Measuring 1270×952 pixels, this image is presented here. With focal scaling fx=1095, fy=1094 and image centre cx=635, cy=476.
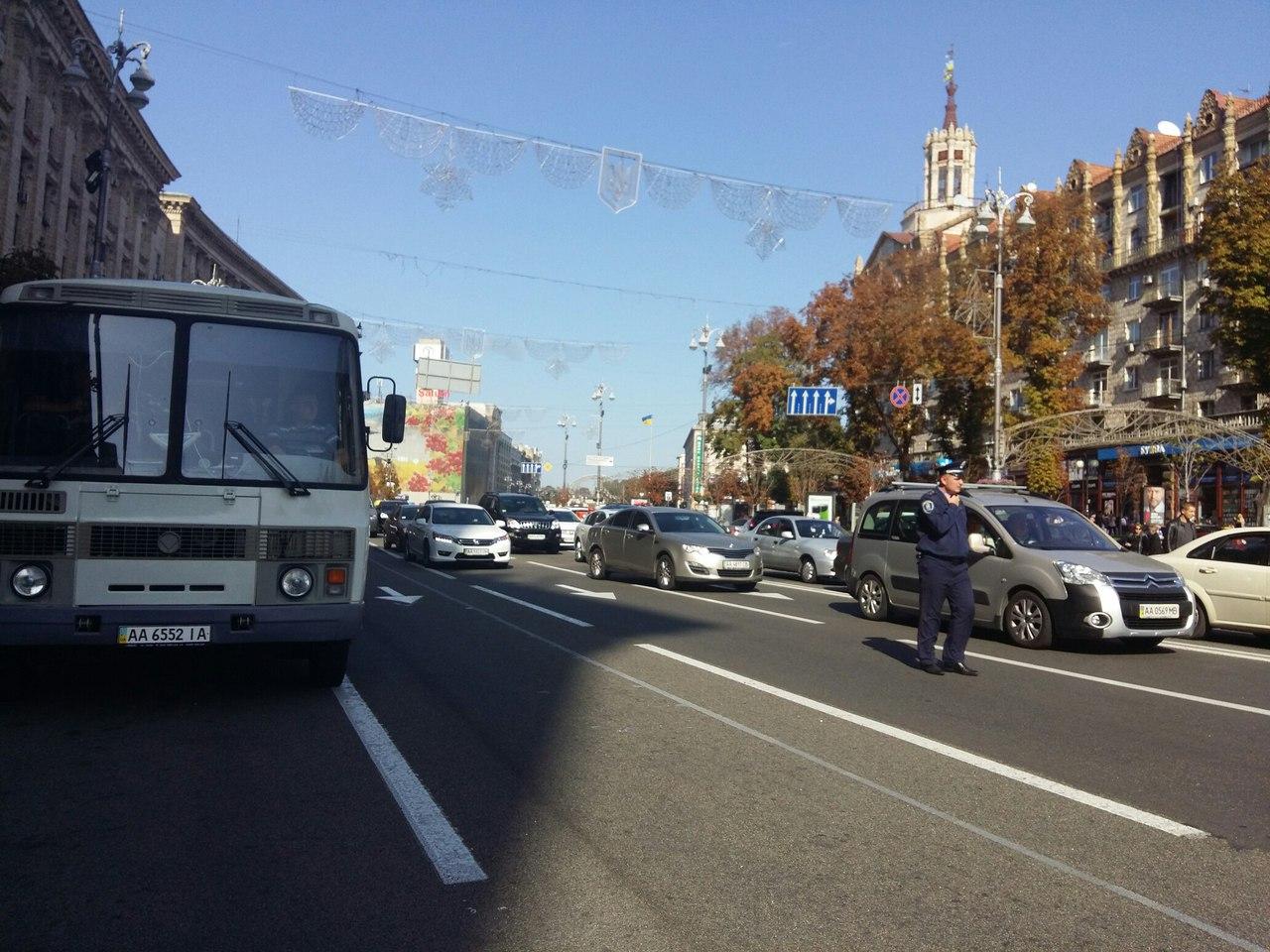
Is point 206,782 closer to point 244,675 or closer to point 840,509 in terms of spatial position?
point 244,675

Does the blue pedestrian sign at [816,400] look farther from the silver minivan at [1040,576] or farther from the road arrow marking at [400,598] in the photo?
the silver minivan at [1040,576]

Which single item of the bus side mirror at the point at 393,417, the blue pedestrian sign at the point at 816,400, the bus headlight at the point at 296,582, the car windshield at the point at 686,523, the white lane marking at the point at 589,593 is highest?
the blue pedestrian sign at the point at 816,400

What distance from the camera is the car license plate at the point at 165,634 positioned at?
273 inches

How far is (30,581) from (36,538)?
0.26 meters

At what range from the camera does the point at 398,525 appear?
32812 mm

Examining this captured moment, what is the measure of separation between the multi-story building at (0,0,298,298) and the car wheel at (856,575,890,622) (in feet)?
70.6

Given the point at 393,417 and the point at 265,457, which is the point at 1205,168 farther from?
the point at 265,457

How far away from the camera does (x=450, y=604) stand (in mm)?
15875

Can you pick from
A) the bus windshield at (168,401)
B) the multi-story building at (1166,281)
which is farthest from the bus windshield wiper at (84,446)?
the multi-story building at (1166,281)

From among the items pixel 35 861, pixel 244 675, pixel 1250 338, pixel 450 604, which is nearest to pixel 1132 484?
pixel 1250 338

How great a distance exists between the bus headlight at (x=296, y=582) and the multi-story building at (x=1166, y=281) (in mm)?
41032

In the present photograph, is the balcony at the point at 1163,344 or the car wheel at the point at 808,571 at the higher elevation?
the balcony at the point at 1163,344

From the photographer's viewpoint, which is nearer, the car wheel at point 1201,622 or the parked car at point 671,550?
the car wheel at point 1201,622

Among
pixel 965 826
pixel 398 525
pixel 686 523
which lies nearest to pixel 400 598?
pixel 686 523
